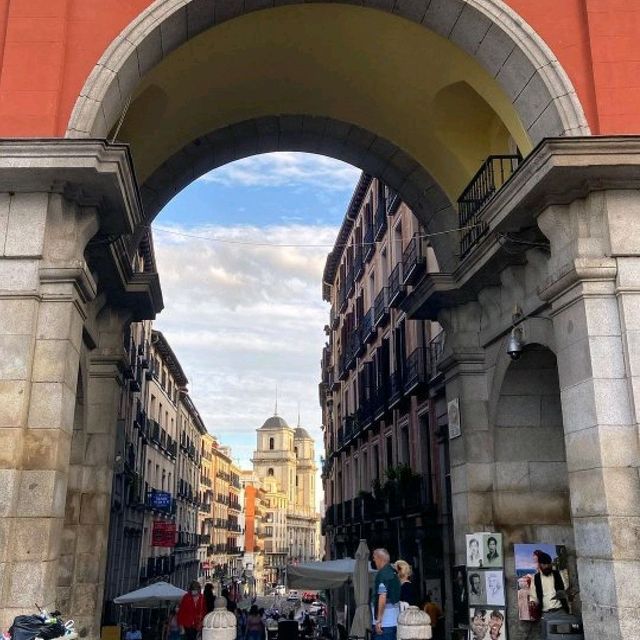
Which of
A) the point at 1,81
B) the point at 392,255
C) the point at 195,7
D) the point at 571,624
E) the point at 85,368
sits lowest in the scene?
the point at 571,624

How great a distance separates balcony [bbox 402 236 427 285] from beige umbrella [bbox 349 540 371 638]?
32.9 ft

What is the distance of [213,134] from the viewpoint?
13898mm

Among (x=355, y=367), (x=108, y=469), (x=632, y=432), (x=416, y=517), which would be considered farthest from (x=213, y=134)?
(x=355, y=367)

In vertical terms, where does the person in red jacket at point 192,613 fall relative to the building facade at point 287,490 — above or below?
below

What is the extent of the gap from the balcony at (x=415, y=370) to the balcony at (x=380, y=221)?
689 cm

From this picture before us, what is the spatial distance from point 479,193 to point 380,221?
639 inches

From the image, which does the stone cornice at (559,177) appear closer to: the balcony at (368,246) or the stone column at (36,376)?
the stone column at (36,376)

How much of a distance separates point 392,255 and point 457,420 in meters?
14.5

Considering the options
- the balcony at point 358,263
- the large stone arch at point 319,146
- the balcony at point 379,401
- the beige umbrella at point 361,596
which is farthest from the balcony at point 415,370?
the balcony at point 358,263

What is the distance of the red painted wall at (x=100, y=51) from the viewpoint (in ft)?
29.9

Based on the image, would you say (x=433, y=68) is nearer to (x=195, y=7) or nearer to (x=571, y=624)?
(x=195, y=7)

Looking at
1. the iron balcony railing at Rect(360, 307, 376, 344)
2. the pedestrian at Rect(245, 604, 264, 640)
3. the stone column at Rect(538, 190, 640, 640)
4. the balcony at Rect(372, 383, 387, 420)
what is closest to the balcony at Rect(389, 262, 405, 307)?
the balcony at Rect(372, 383, 387, 420)

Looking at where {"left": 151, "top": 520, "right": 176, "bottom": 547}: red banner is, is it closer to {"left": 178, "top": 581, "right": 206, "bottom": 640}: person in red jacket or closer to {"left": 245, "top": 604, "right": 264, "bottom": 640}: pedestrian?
{"left": 245, "top": 604, "right": 264, "bottom": 640}: pedestrian

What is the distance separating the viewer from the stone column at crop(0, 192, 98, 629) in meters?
7.93
